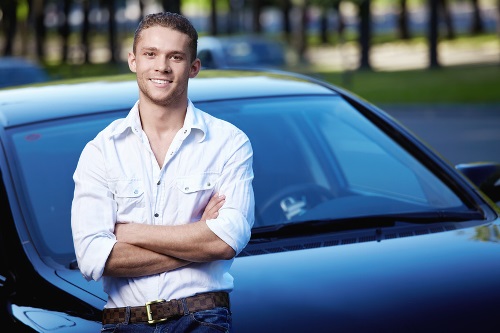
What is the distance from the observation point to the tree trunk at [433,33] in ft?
120

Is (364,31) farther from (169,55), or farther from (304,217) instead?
(169,55)

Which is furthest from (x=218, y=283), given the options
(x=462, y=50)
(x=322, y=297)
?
(x=462, y=50)

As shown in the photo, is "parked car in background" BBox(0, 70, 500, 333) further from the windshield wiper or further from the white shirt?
the white shirt

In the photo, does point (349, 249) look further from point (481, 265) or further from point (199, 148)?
point (199, 148)

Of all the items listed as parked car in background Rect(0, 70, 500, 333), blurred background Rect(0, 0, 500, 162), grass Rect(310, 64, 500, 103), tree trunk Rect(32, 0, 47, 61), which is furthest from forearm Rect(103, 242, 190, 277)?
tree trunk Rect(32, 0, 47, 61)

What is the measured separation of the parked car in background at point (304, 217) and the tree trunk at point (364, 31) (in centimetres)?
3496

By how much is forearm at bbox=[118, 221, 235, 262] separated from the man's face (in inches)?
12.9

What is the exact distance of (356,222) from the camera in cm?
414

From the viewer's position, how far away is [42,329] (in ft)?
10.8

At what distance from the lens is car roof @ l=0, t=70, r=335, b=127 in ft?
14.5

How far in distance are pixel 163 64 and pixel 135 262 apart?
51 cm

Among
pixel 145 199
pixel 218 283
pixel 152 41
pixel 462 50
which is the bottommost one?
pixel 462 50

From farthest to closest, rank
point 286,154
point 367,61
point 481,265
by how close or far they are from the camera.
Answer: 1. point 367,61
2. point 286,154
3. point 481,265

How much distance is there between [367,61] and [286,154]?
120 feet
